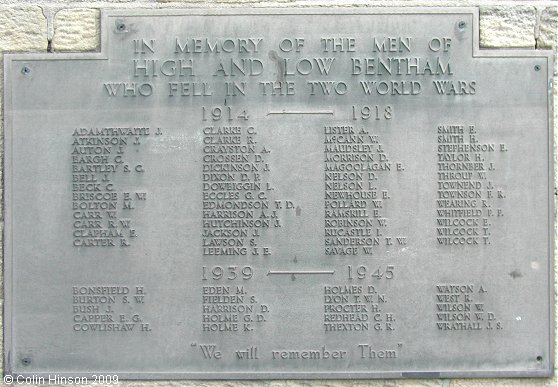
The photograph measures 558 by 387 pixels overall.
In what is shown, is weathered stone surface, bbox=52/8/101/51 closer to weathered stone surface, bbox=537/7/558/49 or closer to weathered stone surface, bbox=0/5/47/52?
weathered stone surface, bbox=0/5/47/52

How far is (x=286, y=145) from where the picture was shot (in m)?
4.15

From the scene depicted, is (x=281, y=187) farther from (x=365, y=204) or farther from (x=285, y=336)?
(x=285, y=336)

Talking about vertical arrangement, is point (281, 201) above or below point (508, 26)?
below

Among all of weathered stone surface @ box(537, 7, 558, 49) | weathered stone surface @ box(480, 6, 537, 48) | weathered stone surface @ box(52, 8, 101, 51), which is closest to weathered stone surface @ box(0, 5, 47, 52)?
weathered stone surface @ box(52, 8, 101, 51)

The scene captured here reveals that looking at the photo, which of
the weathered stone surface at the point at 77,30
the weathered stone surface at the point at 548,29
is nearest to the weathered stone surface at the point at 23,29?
the weathered stone surface at the point at 77,30

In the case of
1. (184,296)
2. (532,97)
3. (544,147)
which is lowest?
(184,296)

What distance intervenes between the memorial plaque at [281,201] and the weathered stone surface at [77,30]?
0.28 feet

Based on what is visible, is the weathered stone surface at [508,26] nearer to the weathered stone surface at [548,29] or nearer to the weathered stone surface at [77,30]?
the weathered stone surface at [548,29]

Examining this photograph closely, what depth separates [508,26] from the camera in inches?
166

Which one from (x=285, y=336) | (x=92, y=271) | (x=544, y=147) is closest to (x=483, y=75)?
(x=544, y=147)

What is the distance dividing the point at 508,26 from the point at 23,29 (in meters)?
3.09

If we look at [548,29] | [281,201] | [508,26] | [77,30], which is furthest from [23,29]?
[548,29]

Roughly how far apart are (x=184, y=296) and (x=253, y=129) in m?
1.13

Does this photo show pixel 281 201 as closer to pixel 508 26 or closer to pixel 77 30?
pixel 77 30
